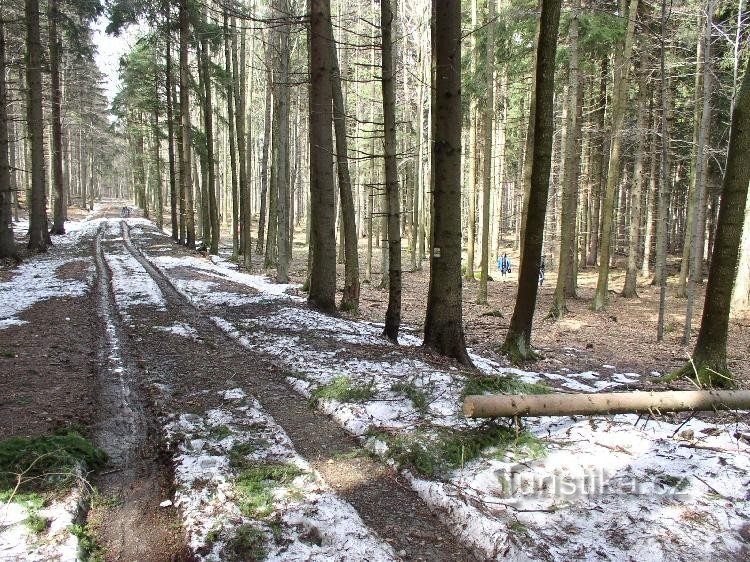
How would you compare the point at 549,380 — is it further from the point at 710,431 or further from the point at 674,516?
the point at 674,516

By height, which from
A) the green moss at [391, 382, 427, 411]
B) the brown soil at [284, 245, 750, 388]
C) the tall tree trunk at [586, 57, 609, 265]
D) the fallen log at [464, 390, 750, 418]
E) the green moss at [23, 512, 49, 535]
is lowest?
the brown soil at [284, 245, 750, 388]

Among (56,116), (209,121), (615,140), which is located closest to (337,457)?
(615,140)

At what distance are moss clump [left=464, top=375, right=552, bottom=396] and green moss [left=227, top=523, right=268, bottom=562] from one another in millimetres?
2857

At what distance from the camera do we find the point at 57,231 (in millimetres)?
27625

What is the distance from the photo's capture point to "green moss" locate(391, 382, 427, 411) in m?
5.66

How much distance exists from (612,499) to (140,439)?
428 centimetres

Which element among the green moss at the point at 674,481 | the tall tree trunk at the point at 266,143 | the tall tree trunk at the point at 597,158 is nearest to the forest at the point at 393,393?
the green moss at the point at 674,481

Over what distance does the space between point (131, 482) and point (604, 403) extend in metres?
4.08

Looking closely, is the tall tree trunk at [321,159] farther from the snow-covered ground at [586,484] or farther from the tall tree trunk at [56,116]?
the tall tree trunk at [56,116]

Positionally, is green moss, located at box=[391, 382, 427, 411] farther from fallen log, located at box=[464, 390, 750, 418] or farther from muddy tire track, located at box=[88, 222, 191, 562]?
muddy tire track, located at box=[88, 222, 191, 562]

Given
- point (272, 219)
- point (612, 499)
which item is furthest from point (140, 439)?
point (272, 219)

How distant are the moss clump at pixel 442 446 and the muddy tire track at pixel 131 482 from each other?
1.96 metres

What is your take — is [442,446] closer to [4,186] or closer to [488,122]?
[488,122]

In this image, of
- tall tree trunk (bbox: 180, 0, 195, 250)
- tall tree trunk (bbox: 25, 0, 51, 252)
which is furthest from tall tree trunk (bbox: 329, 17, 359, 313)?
tall tree trunk (bbox: 25, 0, 51, 252)
